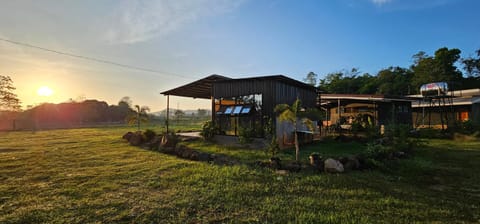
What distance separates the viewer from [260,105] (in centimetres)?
1008

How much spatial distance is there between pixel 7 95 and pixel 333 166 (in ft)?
106

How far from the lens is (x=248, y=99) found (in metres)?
10.4

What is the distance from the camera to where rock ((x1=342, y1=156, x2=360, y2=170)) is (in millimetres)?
5784

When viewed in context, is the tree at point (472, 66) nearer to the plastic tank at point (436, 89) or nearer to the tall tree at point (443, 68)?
the tall tree at point (443, 68)

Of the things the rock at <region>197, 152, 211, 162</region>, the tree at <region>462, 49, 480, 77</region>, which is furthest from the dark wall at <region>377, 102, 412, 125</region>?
the tree at <region>462, 49, 480, 77</region>

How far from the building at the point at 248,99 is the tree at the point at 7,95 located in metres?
24.2

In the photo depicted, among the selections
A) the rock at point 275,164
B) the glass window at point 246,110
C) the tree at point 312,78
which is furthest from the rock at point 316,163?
the tree at point 312,78

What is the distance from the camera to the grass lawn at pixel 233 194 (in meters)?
3.21

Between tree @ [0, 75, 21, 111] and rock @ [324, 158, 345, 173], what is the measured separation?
104 feet

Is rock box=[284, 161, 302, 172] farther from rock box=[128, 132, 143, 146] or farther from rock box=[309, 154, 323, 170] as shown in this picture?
rock box=[128, 132, 143, 146]

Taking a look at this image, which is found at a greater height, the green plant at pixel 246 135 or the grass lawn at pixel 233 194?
the green plant at pixel 246 135

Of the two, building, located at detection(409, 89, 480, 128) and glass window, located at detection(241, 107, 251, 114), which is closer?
glass window, located at detection(241, 107, 251, 114)

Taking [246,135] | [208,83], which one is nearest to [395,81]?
[208,83]

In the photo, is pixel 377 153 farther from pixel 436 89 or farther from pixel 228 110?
pixel 436 89
